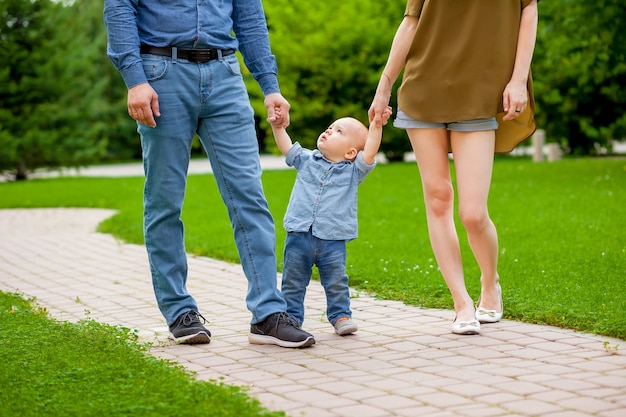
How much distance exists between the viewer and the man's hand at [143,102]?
190 inches

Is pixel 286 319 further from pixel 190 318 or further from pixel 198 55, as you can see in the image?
pixel 198 55

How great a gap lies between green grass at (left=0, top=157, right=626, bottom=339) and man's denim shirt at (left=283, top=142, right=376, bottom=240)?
116cm

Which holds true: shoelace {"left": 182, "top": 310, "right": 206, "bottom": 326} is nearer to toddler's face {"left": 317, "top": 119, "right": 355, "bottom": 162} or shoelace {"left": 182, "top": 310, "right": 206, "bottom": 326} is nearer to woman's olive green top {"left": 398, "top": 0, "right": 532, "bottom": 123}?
toddler's face {"left": 317, "top": 119, "right": 355, "bottom": 162}

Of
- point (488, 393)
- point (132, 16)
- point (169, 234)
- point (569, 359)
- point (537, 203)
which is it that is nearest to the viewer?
point (488, 393)

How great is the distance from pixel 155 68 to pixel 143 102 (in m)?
0.24

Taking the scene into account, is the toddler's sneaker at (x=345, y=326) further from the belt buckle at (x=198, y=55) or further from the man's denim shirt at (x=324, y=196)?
the belt buckle at (x=198, y=55)

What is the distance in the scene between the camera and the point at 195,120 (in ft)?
16.8

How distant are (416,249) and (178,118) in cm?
410

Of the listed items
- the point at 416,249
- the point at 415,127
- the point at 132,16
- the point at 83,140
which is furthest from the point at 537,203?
the point at 83,140

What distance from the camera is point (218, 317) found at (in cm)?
610

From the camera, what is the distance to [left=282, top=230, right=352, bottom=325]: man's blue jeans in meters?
5.25

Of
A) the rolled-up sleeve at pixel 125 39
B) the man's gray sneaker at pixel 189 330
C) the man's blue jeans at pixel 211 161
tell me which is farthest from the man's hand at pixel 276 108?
the man's gray sneaker at pixel 189 330

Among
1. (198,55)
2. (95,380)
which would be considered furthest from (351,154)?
(95,380)

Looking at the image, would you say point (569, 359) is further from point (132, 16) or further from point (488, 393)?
point (132, 16)
